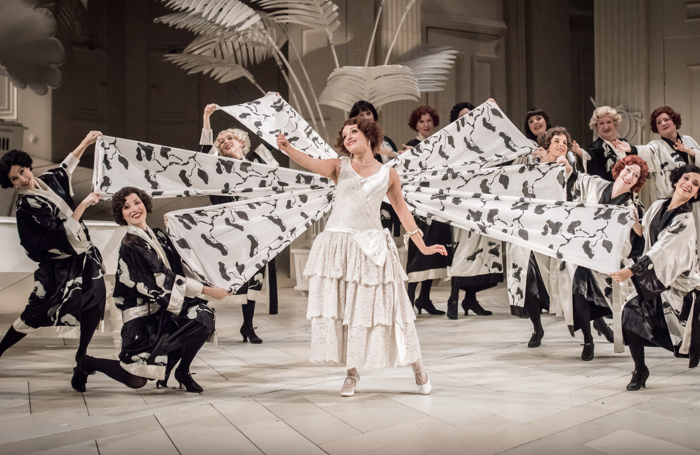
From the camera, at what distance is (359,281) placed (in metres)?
3.25

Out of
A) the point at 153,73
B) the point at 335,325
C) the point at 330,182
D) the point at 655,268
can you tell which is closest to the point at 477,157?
the point at 330,182

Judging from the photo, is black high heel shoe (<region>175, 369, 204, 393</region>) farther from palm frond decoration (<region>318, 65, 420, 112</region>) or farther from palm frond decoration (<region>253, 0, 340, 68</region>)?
palm frond decoration (<region>253, 0, 340, 68</region>)

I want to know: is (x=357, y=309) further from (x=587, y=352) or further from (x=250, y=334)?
(x=250, y=334)

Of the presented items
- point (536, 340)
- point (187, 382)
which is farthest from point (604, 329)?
point (187, 382)

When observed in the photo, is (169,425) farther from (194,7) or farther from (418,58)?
(418,58)

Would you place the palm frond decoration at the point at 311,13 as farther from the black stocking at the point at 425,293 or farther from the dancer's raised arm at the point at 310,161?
the dancer's raised arm at the point at 310,161

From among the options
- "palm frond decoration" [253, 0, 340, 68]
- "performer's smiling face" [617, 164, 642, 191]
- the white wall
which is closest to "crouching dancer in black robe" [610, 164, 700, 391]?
"performer's smiling face" [617, 164, 642, 191]

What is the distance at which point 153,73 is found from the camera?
31.1 feet

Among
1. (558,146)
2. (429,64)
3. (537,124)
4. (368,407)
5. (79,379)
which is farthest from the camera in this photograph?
(429,64)

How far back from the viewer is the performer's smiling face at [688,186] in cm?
347

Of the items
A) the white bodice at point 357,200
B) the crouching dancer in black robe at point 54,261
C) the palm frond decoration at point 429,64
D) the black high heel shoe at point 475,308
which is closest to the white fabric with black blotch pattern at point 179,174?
the crouching dancer in black robe at point 54,261

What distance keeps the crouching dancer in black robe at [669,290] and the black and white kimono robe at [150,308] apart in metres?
1.90

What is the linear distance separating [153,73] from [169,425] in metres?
7.32

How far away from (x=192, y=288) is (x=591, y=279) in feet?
6.83
